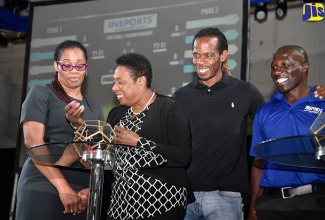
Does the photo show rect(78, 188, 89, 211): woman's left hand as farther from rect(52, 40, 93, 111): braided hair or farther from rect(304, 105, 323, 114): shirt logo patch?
rect(304, 105, 323, 114): shirt logo patch

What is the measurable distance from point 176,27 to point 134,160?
3005 mm

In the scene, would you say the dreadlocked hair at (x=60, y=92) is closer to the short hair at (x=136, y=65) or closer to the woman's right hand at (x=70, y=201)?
the short hair at (x=136, y=65)

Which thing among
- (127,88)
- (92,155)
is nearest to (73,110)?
(92,155)

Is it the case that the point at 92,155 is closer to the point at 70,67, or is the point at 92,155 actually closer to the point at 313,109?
the point at 70,67

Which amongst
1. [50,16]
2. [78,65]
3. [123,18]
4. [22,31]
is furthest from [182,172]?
[22,31]

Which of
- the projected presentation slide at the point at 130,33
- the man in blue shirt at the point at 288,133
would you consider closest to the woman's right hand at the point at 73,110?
the man in blue shirt at the point at 288,133

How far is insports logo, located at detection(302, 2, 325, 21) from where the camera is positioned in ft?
16.2

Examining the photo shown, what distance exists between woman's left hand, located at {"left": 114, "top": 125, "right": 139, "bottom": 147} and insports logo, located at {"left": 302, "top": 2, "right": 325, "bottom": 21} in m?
2.79

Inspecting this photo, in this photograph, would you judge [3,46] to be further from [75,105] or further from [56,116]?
[75,105]

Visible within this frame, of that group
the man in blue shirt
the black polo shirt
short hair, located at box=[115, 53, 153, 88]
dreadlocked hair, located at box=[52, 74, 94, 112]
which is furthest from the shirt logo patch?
dreadlocked hair, located at box=[52, 74, 94, 112]

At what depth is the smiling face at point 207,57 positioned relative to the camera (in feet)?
11.3

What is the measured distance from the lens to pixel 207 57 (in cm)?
345

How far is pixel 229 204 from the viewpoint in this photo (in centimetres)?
319

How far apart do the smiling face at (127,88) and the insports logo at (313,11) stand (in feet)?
7.72
